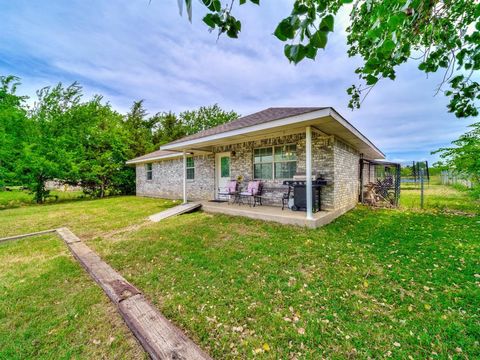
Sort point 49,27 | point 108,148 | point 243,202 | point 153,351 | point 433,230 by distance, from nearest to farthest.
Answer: point 153,351 → point 433,230 → point 49,27 → point 243,202 → point 108,148

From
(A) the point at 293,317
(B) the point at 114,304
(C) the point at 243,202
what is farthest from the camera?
(C) the point at 243,202

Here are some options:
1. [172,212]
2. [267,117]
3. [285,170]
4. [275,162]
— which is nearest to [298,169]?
[285,170]

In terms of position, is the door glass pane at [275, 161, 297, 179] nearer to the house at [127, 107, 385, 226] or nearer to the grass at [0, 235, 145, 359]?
the house at [127, 107, 385, 226]

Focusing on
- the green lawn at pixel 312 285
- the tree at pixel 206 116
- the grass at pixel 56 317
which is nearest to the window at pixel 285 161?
the green lawn at pixel 312 285

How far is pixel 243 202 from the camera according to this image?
26.7 feet

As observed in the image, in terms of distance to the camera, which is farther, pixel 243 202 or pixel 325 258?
pixel 243 202

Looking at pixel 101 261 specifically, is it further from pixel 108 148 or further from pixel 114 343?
pixel 108 148

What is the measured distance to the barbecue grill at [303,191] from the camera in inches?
240

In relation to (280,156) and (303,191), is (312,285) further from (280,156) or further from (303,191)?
(280,156)

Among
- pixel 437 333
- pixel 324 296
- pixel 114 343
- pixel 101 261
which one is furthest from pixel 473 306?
pixel 101 261

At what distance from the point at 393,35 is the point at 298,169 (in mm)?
5884

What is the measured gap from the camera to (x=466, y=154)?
550cm

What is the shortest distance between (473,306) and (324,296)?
163 centimetres

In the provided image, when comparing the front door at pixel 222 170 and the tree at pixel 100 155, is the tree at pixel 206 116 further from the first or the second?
the front door at pixel 222 170
